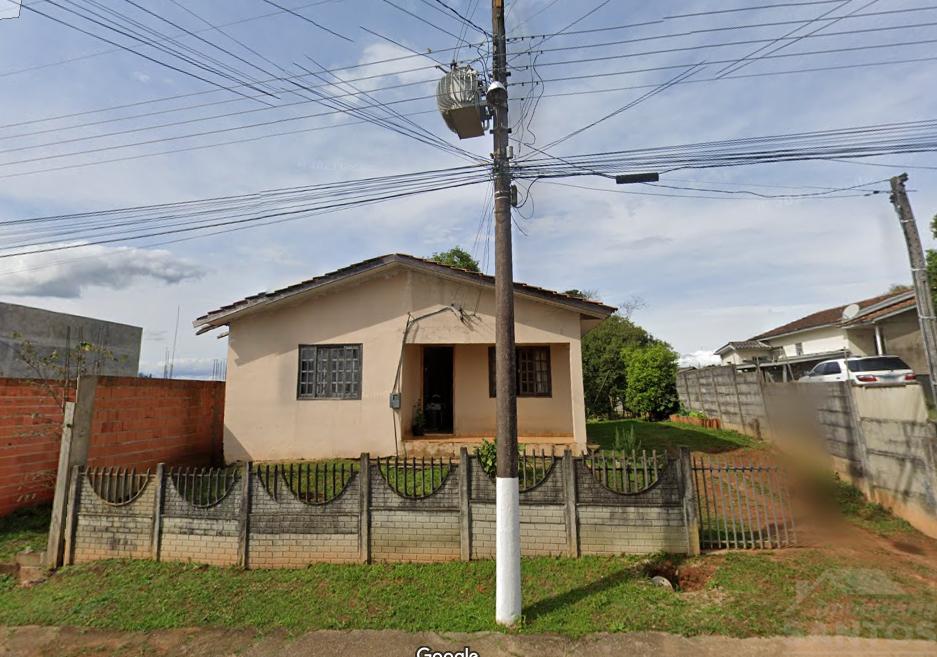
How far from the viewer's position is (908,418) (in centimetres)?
649

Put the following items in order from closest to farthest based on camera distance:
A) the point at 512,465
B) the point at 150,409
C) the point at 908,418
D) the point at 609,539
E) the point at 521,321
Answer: the point at 512,465 < the point at 609,539 < the point at 908,418 < the point at 150,409 < the point at 521,321

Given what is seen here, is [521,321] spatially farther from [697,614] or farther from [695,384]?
[695,384]

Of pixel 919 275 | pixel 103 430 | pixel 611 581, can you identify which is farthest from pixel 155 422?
pixel 919 275

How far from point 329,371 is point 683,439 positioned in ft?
32.8

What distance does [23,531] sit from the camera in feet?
22.2

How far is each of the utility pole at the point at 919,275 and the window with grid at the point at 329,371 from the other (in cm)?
1009

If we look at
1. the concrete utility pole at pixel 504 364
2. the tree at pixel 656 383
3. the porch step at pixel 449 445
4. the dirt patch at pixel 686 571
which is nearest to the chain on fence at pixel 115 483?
the porch step at pixel 449 445

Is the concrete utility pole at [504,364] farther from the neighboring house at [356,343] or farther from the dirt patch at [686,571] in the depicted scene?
the neighboring house at [356,343]

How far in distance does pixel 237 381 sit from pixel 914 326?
2213 centimetres

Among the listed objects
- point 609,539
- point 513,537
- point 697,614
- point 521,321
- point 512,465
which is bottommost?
point 697,614

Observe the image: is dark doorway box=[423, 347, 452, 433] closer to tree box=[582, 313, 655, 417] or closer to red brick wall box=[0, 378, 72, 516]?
red brick wall box=[0, 378, 72, 516]

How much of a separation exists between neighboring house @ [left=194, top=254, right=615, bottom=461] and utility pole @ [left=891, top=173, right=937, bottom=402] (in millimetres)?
4825

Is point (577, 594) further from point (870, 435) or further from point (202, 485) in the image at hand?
point (870, 435)

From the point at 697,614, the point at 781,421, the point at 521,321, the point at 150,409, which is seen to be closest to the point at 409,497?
the point at 697,614
